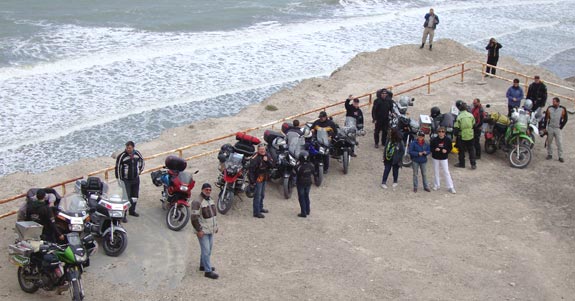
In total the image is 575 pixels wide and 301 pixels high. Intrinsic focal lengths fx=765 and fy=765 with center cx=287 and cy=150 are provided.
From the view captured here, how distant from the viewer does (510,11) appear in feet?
146

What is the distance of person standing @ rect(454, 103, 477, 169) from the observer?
16766 millimetres

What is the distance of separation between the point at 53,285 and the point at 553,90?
682 inches

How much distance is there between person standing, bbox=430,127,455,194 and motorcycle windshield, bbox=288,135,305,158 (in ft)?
8.95

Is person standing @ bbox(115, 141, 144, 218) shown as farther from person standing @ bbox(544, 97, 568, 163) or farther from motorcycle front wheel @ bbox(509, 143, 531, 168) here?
person standing @ bbox(544, 97, 568, 163)

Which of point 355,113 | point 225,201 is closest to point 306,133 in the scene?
point 355,113

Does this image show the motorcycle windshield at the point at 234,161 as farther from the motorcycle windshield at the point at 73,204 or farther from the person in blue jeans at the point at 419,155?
the person in blue jeans at the point at 419,155

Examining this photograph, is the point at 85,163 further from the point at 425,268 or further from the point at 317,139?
the point at 425,268

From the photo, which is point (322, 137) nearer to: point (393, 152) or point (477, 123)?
point (393, 152)

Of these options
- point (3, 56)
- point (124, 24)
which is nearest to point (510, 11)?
point (124, 24)

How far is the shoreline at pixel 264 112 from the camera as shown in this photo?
16781 mm

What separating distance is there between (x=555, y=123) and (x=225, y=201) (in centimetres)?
801

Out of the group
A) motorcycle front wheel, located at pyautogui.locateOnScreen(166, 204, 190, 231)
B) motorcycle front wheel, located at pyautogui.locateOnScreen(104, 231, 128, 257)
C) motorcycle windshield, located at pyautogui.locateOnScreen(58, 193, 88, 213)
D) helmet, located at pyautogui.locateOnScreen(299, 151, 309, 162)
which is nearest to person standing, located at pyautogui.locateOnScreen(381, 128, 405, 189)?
helmet, located at pyautogui.locateOnScreen(299, 151, 309, 162)

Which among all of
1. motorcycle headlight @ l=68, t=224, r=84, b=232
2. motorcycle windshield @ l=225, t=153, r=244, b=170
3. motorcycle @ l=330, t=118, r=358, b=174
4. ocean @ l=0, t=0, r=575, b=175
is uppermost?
motorcycle windshield @ l=225, t=153, r=244, b=170

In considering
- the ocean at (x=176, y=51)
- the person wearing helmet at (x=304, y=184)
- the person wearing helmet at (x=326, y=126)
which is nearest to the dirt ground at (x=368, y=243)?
the person wearing helmet at (x=304, y=184)
